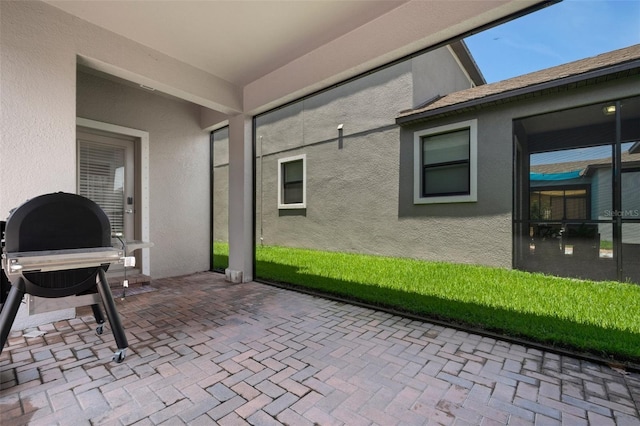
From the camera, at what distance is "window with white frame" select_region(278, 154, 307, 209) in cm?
872

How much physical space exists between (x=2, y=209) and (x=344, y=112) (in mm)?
6960

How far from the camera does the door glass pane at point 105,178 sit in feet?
13.4

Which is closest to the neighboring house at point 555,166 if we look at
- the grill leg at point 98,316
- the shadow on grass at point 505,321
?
the shadow on grass at point 505,321

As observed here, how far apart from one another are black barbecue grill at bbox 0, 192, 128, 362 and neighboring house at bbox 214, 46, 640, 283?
18.2 feet

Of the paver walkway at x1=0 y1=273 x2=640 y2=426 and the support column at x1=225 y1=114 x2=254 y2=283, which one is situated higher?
the support column at x1=225 y1=114 x2=254 y2=283

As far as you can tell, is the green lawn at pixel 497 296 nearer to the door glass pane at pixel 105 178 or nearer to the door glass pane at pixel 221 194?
the door glass pane at pixel 221 194

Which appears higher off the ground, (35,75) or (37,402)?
(35,75)

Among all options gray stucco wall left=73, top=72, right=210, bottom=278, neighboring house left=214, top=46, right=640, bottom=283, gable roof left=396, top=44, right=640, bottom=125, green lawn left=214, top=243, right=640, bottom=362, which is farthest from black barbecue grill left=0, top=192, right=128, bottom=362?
gable roof left=396, top=44, right=640, bottom=125

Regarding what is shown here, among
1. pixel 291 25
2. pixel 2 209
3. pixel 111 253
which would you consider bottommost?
pixel 111 253

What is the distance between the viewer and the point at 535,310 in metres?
3.18

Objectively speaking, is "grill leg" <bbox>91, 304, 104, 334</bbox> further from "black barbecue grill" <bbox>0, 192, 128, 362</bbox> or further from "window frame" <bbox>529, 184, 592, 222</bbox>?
"window frame" <bbox>529, 184, 592, 222</bbox>

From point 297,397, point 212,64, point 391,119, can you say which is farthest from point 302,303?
point 391,119

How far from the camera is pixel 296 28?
121 inches

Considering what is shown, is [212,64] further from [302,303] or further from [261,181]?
[261,181]
